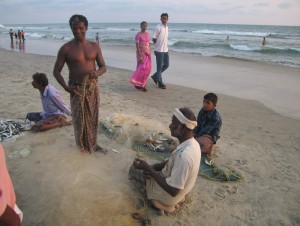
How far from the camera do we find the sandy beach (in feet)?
9.84

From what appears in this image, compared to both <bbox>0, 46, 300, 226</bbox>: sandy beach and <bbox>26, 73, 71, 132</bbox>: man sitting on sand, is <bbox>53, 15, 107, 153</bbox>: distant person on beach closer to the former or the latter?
<bbox>0, 46, 300, 226</bbox>: sandy beach

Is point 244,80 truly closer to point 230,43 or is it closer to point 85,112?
point 85,112

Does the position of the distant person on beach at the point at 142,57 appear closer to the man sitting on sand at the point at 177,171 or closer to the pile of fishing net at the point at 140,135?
the pile of fishing net at the point at 140,135

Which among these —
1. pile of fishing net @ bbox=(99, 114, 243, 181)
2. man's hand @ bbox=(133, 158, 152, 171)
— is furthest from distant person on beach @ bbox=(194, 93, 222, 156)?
man's hand @ bbox=(133, 158, 152, 171)

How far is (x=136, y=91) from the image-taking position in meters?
8.18

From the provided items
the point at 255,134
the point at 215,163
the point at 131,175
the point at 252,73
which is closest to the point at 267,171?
the point at 215,163

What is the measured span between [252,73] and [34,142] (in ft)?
30.0

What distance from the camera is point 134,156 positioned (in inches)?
166

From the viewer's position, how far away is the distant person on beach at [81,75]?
3600mm

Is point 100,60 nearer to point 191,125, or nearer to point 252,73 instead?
point 191,125

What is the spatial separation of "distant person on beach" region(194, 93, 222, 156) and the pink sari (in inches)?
146

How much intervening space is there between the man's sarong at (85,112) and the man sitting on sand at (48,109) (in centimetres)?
105

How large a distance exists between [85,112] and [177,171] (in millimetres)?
1597

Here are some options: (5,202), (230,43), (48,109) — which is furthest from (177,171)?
(230,43)
